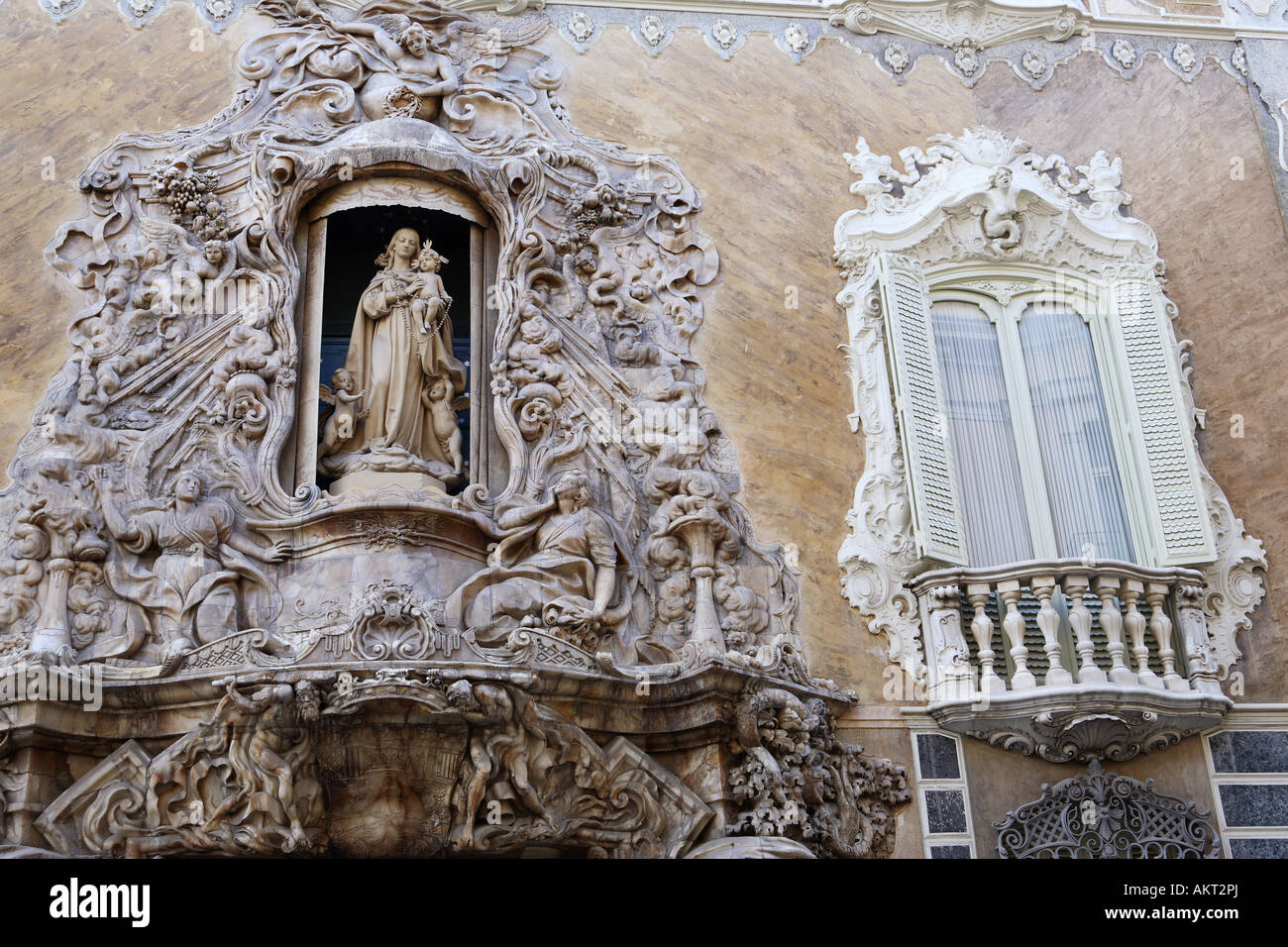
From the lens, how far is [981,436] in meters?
11.1

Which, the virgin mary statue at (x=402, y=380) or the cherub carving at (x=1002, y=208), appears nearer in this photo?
the virgin mary statue at (x=402, y=380)

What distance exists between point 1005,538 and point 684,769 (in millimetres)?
2762

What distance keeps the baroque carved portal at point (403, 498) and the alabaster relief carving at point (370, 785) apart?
0.06 ft

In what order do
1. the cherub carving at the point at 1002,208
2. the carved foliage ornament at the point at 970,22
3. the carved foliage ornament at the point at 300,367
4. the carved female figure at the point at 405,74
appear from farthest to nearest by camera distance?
the carved foliage ornament at the point at 970,22 → the cherub carving at the point at 1002,208 → the carved female figure at the point at 405,74 → the carved foliage ornament at the point at 300,367

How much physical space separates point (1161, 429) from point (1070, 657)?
1.75 metres

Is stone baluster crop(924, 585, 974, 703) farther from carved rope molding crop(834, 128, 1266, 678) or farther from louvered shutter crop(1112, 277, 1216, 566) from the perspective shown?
louvered shutter crop(1112, 277, 1216, 566)

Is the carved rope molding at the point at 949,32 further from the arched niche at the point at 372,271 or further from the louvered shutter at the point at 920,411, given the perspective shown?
the louvered shutter at the point at 920,411

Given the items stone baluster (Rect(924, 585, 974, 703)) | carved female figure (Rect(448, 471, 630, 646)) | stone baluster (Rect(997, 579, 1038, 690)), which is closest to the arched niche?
carved female figure (Rect(448, 471, 630, 646))

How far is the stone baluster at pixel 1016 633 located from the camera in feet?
32.2

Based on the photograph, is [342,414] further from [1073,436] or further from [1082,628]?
[1073,436]

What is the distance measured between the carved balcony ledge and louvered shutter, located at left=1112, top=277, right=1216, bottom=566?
34 centimetres

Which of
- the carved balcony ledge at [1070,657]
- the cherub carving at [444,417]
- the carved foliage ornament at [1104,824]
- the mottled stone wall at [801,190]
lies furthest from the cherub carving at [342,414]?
the carved foliage ornament at [1104,824]

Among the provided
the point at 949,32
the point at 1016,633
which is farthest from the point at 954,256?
the point at 1016,633
